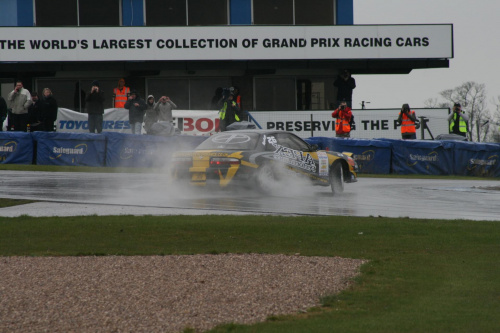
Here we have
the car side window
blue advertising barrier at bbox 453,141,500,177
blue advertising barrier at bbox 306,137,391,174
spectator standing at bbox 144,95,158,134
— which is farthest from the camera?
spectator standing at bbox 144,95,158,134

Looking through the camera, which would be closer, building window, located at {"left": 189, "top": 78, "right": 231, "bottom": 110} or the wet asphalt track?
the wet asphalt track

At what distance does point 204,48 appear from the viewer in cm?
3256

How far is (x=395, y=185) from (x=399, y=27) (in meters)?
15.2

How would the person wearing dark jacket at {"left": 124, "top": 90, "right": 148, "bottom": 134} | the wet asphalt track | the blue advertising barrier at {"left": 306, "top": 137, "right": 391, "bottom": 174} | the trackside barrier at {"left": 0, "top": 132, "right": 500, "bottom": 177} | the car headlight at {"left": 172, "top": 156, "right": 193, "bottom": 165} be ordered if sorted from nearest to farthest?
the wet asphalt track, the car headlight at {"left": 172, "top": 156, "right": 193, "bottom": 165}, the trackside barrier at {"left": 0, "top": 132, "right": 500, "bottom": 177}, the blue advertising barrier at {"left": 306, "top": 137, "right": 391, "bottom": 174}, the person wearing dark jacket at {"left": 124, "top": 90, "right": 148, "bottom": 134}

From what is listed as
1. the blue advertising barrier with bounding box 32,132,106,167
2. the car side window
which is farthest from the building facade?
the car side window

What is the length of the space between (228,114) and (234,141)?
1117 cm

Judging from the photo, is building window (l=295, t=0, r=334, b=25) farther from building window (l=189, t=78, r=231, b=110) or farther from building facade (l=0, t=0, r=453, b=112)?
building window (l=189, t=78, r=231, b=110)

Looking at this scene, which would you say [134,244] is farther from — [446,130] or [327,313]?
[446,130]

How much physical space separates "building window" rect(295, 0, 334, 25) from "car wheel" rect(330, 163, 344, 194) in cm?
1948

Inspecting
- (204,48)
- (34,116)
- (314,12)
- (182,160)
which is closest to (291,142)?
(182,160)

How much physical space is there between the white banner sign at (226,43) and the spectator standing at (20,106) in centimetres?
716

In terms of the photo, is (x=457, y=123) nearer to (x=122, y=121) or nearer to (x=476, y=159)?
(x=476, y=159)

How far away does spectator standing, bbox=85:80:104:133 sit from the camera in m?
24.6

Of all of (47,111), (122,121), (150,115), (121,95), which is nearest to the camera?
(47,111)
